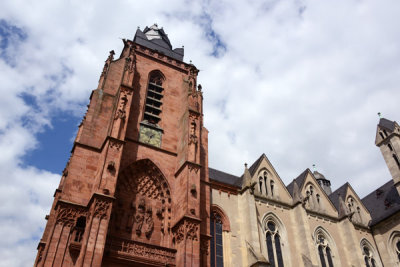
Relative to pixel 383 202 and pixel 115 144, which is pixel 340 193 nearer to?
pixel 383 202

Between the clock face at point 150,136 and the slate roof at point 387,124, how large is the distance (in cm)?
2140

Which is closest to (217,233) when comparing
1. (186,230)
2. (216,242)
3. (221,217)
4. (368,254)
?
(216,242)

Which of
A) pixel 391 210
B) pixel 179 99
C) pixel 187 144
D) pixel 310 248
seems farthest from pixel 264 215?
pixel 391 210

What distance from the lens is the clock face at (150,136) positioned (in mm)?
18219

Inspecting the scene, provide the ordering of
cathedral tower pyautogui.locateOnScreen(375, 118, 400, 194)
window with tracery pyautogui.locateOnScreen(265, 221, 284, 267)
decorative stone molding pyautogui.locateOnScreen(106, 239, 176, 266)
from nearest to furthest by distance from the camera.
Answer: decorative stone molding pyautogui.locateOnScreen(106, 239, 176, 266) → window with tracery pyautogui.locateOnScreen(265, 221, 284, 267) → cathedral tower pyautogui.locateOnScreen(375, 118, 400, 194)

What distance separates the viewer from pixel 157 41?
26.3 meters

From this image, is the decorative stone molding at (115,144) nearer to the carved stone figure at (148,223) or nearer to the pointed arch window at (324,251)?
the carved stone figure at (148,223)

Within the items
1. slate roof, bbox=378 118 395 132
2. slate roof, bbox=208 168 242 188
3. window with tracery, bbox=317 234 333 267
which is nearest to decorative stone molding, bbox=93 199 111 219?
slate roof, bbox=208 168 242 188

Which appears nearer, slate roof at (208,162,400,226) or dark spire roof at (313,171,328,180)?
slate roof at (208,162,400,226)

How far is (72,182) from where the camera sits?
14461 mm

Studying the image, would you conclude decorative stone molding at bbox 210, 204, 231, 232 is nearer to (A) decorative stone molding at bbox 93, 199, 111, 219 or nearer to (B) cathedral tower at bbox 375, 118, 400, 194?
(A) decorative stone molding at bbox 93, 199, 111, 219

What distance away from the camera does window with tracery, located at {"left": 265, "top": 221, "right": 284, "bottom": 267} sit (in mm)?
19984

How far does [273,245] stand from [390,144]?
1572 cm

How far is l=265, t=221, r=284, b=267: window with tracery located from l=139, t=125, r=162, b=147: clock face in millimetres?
8803
